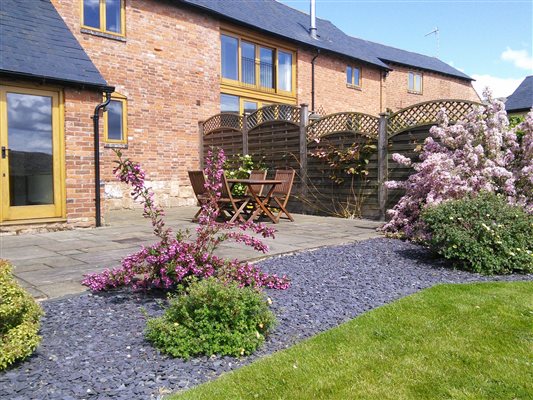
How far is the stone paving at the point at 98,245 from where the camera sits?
383cm

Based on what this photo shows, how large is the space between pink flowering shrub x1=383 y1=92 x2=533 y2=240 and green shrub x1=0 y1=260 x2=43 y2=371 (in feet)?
14.5

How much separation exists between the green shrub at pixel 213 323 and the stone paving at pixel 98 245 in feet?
4.10

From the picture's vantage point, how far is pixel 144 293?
346 cm

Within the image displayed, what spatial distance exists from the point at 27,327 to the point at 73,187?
5.10m

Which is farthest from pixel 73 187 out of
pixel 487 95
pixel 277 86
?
pixel 277 86

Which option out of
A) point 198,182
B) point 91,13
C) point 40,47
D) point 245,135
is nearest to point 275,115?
point 245,135

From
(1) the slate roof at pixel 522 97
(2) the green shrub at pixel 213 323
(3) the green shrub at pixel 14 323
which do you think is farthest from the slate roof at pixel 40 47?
(1) the slate roof at pixel 522 97

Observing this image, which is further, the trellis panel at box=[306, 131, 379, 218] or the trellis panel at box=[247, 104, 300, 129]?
the trellis panel at box=[247, 104, 300, 129]

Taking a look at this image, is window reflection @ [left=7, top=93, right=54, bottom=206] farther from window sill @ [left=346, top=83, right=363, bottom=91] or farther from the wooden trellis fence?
window sill @ [left=346, top=83, right=363, bottom=91]

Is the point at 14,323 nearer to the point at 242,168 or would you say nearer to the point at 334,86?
the point at 242,168

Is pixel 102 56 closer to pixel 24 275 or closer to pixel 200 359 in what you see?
pixel 24 275

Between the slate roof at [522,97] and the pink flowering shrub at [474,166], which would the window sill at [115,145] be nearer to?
the pink flowering shrub at [474,166]

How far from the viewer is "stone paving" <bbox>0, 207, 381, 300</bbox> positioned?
3828 mm

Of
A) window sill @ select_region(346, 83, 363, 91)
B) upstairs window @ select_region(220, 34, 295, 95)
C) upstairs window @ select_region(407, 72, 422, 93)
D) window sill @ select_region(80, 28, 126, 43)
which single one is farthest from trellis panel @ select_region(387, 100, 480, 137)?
upstairs window @ select_region(407, 72, 422, 93)
